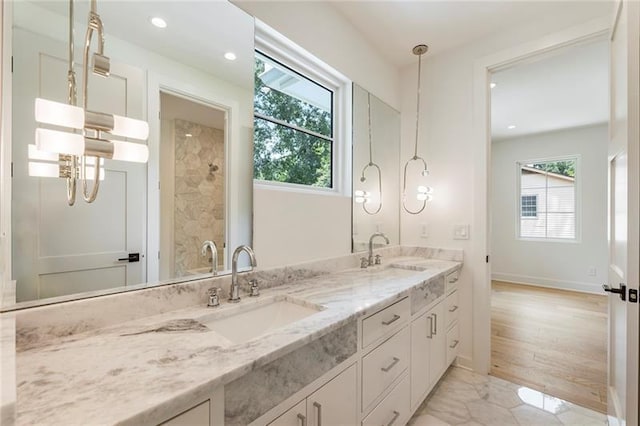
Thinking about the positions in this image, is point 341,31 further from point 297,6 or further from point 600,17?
point 600,17

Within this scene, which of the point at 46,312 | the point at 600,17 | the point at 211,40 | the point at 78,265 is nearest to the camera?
the point at 46,312

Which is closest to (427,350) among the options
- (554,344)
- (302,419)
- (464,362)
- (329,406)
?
(464,362)

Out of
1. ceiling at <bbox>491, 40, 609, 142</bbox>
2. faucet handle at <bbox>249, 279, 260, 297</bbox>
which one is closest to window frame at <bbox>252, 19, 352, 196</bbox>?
faucet handle at <bbox>249, 279, 260, 297</bbox>

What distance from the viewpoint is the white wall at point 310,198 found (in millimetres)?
1552

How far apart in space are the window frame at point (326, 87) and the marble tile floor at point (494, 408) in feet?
5.12

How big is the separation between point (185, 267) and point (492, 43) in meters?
2.73

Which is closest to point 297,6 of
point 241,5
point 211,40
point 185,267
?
point 241,5

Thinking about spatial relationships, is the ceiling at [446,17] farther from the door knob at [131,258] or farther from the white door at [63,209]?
the door knob at [131,258]

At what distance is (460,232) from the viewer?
239cm

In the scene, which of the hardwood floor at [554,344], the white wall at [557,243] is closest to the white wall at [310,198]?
the hardwood floor at [554,344]

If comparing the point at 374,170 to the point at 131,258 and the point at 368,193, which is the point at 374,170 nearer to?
the point at 368,193

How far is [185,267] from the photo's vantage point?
1.28m

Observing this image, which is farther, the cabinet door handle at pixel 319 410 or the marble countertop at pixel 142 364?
the cabinet door handle at pixel 319 410

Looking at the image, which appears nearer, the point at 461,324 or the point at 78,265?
the point at 78,265
